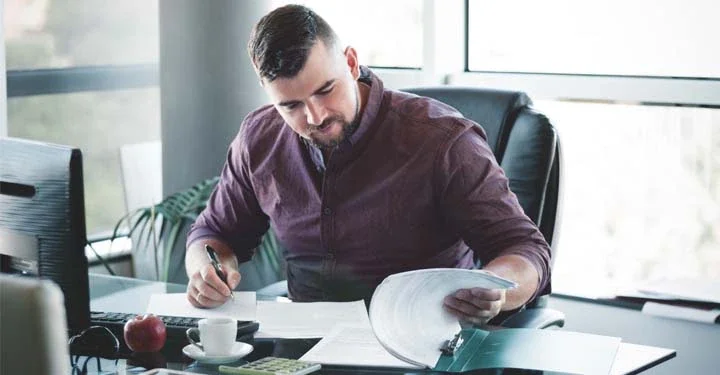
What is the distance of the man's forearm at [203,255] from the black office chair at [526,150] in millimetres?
620

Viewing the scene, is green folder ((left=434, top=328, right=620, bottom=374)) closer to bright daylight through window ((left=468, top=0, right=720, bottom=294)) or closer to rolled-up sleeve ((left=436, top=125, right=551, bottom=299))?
rolled-up sleeve ((left=436, top=125, right=551, bottom=299))

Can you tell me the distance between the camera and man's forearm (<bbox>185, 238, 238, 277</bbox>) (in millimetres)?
2418

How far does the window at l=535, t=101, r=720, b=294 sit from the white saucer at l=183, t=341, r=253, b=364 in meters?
1.35

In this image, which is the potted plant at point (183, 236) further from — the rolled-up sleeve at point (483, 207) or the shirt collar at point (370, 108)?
the rolled-up sleeve at point (483, 207)

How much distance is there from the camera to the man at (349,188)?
222cm

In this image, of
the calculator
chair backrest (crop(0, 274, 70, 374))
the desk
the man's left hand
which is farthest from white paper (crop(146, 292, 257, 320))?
chair backrest (crop(0, 274, 70, 374))

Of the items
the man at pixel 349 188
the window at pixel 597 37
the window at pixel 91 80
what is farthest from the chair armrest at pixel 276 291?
the window at pixel 91 80

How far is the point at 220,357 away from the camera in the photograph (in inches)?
72.8

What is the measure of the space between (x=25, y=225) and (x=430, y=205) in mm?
842

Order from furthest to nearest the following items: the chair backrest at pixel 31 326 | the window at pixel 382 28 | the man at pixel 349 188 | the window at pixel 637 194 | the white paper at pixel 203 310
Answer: the window at pixel 382 28, the window at pixel 637 194, the man at pixel 349 188, the white paper at pixel 203 310, the chair backrest at pixel 31 326

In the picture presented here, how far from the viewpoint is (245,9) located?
3637 millimetres

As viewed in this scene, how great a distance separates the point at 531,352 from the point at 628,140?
4.95ft

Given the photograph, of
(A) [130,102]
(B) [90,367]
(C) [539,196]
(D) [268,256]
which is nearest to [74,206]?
(B) [90,367]

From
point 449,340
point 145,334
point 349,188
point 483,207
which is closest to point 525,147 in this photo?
point 483,207
